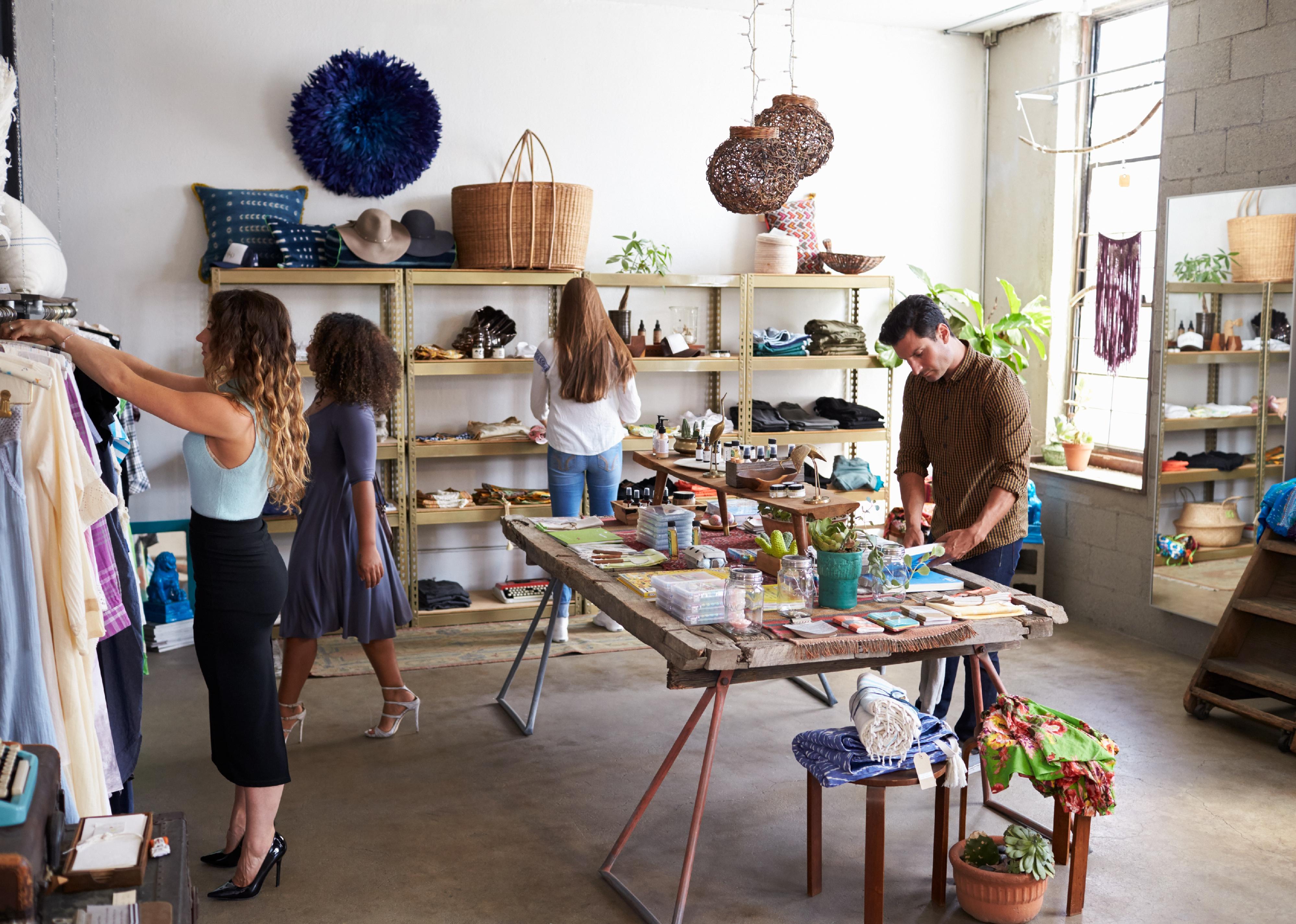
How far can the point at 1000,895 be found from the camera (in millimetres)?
3031

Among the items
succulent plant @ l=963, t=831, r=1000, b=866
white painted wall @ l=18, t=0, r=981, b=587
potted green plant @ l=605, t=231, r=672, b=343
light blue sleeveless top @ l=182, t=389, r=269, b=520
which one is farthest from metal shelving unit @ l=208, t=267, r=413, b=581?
succulent plant @ l=963, t=831, r=1000, b=866

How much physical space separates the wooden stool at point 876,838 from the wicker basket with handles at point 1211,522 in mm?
2414

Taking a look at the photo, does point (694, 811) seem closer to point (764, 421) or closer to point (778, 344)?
point (764, 421)

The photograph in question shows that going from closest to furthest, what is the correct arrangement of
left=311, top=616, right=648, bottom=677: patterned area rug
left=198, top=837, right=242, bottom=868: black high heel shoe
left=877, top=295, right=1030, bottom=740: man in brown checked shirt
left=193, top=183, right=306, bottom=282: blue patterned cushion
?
left=198, top=837, right=242, bottom=868: black high heel shoe → left=877, top=295, right=1030, bottom=740: man in brown checked shirt → left=311, top=616, right=648, bottom=677: patterned area rug → left=193, top=183, right=306, bottom=282: blue patterned cushion

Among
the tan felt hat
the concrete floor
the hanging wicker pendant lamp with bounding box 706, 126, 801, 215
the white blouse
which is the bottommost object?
the concrete floor

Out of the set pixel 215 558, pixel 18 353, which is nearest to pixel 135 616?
pixel 215 558

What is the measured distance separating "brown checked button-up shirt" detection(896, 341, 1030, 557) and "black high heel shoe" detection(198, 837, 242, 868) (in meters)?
2.59

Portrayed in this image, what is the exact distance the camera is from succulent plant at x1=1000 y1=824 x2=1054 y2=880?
3.02 m

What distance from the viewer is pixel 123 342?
5.77m

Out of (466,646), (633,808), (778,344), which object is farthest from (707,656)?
(778,344)

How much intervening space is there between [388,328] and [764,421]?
2.17 meters

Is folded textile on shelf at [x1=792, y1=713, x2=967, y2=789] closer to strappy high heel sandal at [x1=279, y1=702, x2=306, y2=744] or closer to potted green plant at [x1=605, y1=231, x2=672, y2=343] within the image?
strappy high heel sandal at [x1=279, y1=702, x2=306, y2=744]

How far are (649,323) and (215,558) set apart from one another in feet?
13.2

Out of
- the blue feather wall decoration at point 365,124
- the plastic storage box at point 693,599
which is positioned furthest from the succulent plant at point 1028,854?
the blue feather wall decoration at point 365,124
